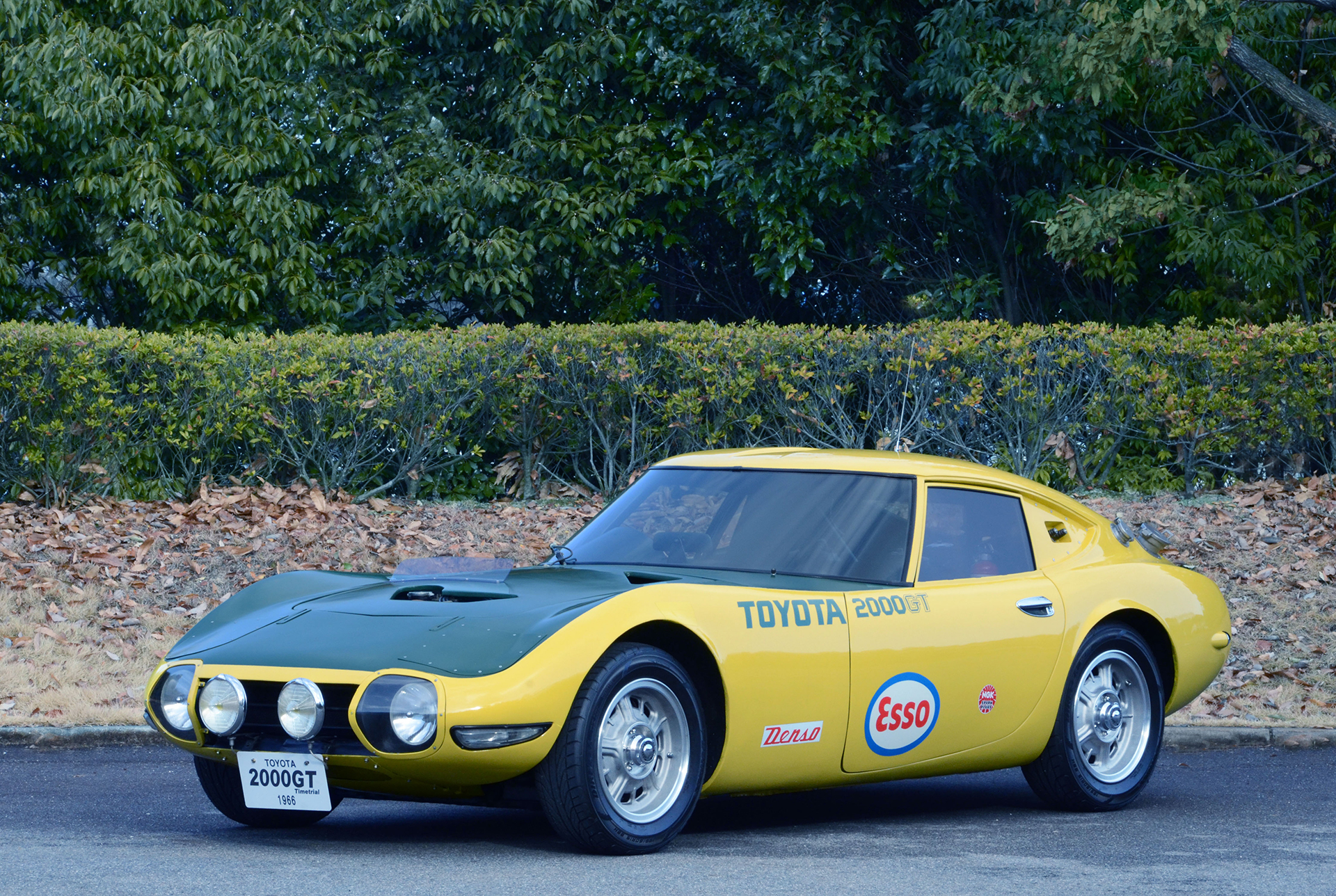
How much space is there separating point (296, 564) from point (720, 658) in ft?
22.9

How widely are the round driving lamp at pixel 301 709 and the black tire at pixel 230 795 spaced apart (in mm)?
775

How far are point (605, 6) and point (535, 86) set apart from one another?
4.80ft

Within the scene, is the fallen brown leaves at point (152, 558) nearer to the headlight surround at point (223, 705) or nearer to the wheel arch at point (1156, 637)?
the headlight surround at point (223, 705)

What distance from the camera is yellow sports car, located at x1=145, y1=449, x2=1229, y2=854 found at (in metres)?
5.46

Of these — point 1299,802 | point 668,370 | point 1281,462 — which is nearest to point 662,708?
point 1299,802

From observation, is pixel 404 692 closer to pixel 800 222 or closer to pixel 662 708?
pixel 662 708

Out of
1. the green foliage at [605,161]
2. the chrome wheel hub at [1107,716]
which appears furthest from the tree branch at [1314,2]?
the chrome wheel hub at [1107,716]

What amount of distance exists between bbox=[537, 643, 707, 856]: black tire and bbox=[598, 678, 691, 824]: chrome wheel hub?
0.05ft

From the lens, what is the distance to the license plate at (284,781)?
5523 millimetres

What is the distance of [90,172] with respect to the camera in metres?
16.3

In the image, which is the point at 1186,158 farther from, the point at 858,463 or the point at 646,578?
the point at 646,578

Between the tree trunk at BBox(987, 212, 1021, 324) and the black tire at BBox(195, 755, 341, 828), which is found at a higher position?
the tree trunk at BBox(987, 212, 1021, 324)

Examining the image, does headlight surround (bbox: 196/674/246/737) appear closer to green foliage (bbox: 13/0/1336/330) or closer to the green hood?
the green hood

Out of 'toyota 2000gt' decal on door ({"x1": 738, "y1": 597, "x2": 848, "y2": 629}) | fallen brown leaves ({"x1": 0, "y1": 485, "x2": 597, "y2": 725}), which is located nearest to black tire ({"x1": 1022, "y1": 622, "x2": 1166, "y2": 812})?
'toyota 2000gt' decal on door ({"x1": 738, "y1": 597, "x2": 848, "y2": 629})
